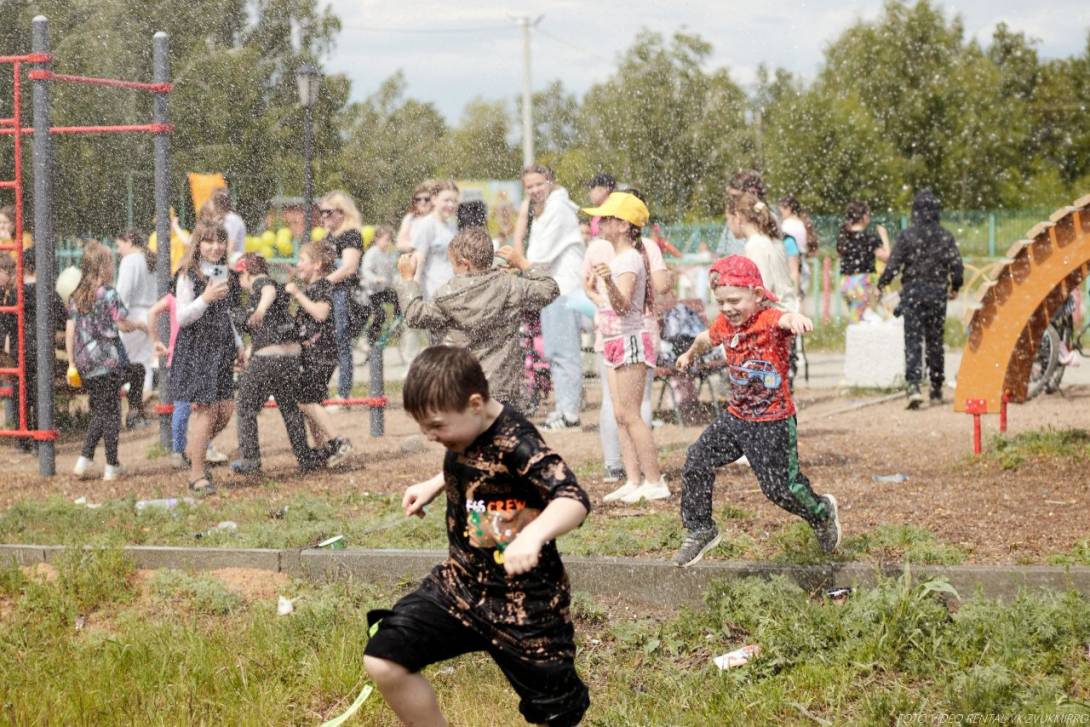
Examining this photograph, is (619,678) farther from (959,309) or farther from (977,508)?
(959,309)

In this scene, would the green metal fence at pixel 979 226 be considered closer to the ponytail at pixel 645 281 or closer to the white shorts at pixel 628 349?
the ponytail at pixel 645 281

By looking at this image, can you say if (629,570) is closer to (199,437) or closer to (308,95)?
(199,437)

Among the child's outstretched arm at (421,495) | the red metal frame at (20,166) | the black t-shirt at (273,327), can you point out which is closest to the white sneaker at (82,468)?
the red metal frame at (20,166)

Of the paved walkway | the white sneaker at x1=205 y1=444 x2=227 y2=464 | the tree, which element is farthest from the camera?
the tree

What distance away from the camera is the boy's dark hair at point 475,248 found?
7520mm

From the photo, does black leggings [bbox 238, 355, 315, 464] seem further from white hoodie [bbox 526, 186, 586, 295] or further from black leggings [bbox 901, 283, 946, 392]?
black leggings [bbox 901, 283, 946, 392]

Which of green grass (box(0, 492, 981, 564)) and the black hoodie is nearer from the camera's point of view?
green grass (box(0, 492, 981, 564))

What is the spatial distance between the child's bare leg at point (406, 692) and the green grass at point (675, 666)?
86cm

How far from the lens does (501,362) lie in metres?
7.51

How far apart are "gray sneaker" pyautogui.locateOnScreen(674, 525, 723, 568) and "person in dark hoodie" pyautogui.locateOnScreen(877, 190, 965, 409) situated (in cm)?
697

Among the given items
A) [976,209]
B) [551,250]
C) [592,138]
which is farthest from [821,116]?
[551,250]

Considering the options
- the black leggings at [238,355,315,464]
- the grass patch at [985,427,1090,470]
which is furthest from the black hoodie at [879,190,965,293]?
the black leggings at [238,355,315,464]

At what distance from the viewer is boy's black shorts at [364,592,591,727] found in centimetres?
397

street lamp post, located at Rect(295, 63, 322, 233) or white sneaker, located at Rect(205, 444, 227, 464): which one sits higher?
street lamp post, located at Rect(295, 63, 322, 233)
